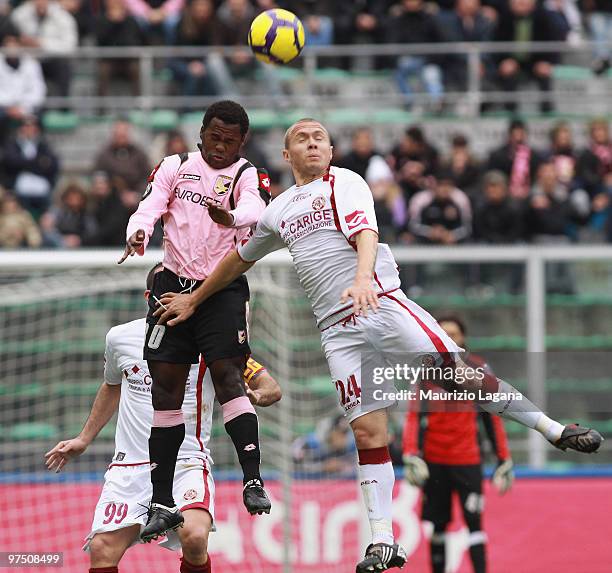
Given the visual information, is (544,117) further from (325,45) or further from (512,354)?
(512,354)

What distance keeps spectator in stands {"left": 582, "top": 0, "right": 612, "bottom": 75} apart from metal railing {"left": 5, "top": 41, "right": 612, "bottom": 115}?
1.00 feet

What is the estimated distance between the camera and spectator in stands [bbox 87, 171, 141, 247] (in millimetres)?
14664

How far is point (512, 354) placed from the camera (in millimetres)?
12773

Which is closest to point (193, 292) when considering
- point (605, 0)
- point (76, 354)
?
point (76, 354)

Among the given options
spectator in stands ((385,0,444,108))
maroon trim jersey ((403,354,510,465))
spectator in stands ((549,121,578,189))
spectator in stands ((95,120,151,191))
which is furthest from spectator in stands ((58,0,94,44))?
maroon trim jersey ((403,354,510,465))

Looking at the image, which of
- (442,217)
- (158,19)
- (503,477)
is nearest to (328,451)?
(503,477)

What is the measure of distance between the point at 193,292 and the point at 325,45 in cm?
1011

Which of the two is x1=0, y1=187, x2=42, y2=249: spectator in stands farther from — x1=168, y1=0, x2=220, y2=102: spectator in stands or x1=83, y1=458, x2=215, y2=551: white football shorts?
x1=83, y1=458, x2=215, y2=551: white football shorts

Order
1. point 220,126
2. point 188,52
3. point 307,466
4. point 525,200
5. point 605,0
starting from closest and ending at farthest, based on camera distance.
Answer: point 220,126, point 307,466, point 525,200, point 188,52, point 605,0

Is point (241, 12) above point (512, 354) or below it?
above

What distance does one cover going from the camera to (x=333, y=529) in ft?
39.5

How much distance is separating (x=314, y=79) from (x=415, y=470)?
7.61 meters

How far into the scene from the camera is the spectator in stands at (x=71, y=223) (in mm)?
14820

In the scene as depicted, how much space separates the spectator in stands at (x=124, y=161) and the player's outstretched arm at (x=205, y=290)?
763 cm
